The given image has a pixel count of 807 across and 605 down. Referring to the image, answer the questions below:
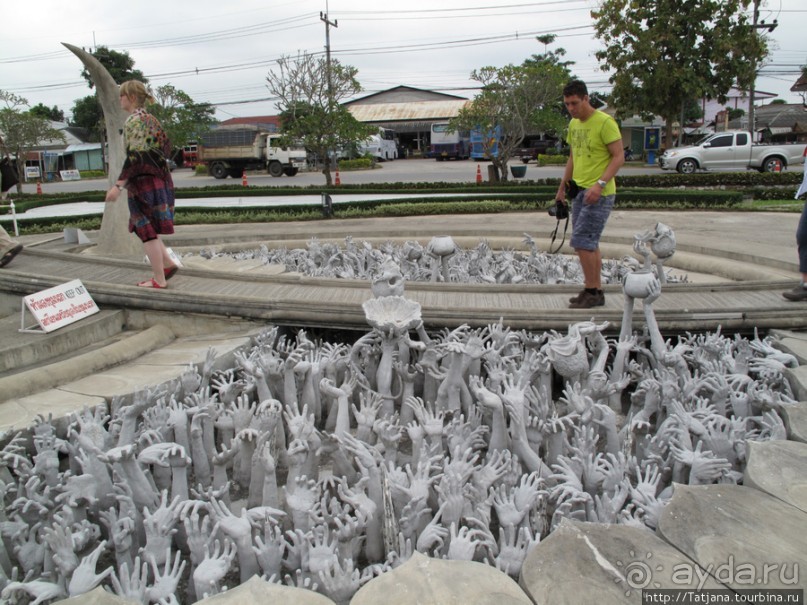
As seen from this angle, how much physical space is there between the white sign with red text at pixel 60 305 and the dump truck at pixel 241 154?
28.2 meters

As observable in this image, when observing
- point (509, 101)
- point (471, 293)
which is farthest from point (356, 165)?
point (471, 293)

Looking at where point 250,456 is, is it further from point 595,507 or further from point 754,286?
point 754,286

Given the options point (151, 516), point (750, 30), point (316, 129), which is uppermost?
point (750, 30)

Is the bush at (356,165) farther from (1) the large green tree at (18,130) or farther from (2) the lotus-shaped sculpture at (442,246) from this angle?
(2) the lotus-shaped sculpture at (442,246)

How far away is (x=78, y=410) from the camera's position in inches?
135

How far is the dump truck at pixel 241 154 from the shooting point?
31875 millimetres

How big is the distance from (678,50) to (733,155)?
21.1 ft

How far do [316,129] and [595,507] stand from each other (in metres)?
17.9

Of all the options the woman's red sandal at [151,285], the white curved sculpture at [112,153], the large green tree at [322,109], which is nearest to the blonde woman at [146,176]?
the woman's red sandal at [151,285]

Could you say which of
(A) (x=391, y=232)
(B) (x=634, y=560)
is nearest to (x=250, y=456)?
(B) (x=634, y=560)

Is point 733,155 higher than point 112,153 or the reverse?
higher

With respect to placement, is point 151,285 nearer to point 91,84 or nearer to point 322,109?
point 322,109

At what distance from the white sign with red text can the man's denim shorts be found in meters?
3.56

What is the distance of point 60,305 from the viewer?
14.9ft
